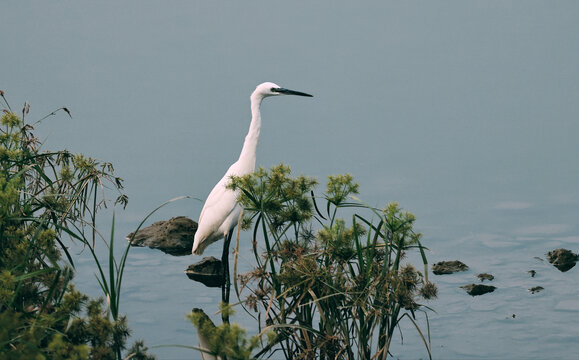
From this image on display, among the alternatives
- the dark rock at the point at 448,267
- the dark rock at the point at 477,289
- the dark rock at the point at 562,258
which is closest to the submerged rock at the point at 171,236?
the dark rock at the point at 448,267

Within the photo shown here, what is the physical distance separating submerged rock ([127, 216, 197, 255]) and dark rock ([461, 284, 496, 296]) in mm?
2862

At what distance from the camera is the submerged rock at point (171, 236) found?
721 cm

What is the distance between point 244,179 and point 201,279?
2.75m

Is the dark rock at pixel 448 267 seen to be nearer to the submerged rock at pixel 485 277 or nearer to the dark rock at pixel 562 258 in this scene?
the submerged rock at pixel 485 277

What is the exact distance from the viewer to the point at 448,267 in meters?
6.38

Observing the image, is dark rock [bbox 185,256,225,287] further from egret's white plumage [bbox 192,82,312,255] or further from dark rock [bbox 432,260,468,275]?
dark rock [bbox 432,260,468,275]

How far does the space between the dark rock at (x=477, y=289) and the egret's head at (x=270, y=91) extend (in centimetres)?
213

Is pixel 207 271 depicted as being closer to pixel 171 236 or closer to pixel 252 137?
pixel 171 236

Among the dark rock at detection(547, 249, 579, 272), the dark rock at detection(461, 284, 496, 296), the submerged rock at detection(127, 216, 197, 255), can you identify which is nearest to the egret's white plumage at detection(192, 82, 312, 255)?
the submerged rock at detection(127, 216, 197, 255)

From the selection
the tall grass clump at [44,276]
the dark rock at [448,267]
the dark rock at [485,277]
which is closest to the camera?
the tall grass clump at [44,276]

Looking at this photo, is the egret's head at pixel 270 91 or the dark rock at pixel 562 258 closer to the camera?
the egret's head at pixel 270 91

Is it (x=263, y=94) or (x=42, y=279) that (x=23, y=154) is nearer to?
(x=42, y=279)

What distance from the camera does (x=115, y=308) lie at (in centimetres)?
379

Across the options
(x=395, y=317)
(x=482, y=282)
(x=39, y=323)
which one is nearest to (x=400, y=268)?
(x=395, y=317)
